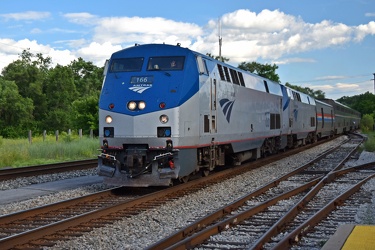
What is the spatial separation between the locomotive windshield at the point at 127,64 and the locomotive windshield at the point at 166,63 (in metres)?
0.26

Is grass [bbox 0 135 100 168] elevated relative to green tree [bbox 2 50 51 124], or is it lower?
lower

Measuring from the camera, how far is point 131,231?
7.85 metres

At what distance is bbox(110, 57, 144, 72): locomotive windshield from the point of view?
12.0 meters

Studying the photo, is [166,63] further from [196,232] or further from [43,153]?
[43,153]

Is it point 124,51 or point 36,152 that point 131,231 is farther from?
point 36,152

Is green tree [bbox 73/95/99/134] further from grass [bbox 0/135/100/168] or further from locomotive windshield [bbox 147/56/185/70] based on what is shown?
locomotive windshield [bbox 147/56/185/70]

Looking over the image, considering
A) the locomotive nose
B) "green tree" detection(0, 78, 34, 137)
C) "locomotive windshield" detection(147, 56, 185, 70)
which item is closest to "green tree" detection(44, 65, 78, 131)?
"green tree" detection(0, 78, 34, 137)

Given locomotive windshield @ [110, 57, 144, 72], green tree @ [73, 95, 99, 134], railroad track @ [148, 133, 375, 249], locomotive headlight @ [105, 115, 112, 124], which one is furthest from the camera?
green tree @ [73, 95, 99, 134]

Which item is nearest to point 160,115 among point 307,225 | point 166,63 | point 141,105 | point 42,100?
point 141,105

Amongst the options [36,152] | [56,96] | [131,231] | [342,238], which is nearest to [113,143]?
[131,231]

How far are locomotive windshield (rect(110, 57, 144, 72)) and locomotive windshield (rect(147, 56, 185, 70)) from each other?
26 centimetres

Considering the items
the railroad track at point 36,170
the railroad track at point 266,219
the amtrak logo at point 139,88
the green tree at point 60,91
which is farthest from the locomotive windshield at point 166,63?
the green tree at point 60,91

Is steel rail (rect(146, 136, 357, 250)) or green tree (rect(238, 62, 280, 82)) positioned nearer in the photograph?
steel rail (rect(146, 136, 357, 250))

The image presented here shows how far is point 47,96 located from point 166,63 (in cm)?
5736
